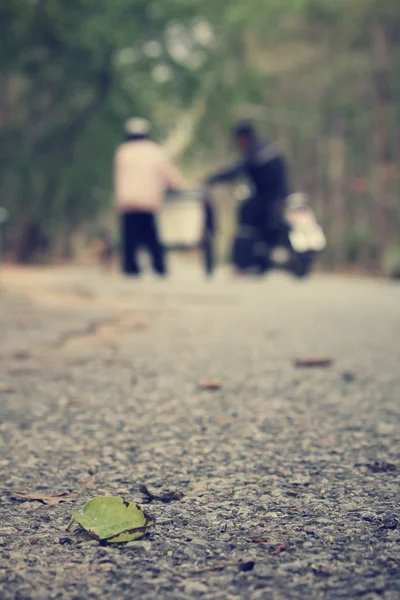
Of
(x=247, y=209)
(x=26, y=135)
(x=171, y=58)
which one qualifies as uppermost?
(x=171, y=58)

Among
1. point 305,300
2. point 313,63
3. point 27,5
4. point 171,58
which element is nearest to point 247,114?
point 313,63

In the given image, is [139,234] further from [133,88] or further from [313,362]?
[133,88]

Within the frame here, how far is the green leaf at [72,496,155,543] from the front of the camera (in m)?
1.93

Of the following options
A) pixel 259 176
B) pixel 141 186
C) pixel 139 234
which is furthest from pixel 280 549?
pixel 139 234

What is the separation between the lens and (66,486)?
93.2 inches

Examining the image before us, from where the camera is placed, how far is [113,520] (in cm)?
200

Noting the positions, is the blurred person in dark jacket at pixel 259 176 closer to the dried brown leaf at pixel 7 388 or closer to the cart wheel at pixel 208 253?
the cart wheel at pixel 208 253

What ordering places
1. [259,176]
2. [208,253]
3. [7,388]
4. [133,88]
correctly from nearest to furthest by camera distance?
[7,388]
[259,176]
[208,253]
[133,88]

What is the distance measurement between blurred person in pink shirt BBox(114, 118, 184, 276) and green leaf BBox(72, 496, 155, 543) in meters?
9.15

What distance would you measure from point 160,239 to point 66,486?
30.6 feet

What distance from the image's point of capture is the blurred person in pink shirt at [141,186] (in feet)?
36.2

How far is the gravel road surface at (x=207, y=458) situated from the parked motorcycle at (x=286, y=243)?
4.29 m

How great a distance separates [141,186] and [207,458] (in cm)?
858

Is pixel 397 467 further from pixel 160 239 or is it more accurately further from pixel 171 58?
pixel 171 58
